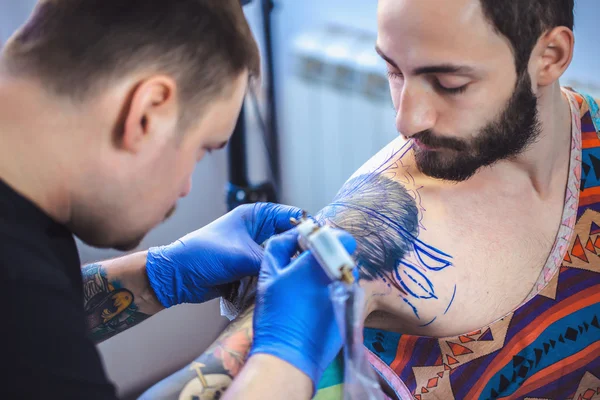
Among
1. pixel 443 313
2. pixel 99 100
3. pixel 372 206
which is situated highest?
pixel 99 100

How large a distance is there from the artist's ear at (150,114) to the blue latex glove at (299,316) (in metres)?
0.30

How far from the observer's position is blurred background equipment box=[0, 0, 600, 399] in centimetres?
230

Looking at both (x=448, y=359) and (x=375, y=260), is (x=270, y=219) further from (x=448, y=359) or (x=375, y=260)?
(x=448, y=359)

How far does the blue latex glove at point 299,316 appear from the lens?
38.0 inches

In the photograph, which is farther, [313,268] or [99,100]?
[313,268]

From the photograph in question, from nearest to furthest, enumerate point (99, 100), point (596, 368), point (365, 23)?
point (99, 100), point (596, 368), point (365, 23)

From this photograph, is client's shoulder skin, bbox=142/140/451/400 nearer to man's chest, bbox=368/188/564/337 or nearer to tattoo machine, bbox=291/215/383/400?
man's chest, bbox=368/188/564/337

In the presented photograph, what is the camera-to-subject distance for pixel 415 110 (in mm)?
1217

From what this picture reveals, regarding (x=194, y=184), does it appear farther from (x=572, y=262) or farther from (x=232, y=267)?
(x=572, y=262)

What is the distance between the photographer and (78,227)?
3.10 feet

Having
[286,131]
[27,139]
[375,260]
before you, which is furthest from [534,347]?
[286,131]

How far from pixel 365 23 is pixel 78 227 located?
169 cm

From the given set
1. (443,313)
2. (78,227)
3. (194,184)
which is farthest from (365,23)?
(78,227)

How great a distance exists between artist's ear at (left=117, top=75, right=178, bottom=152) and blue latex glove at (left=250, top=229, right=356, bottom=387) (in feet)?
1.00
